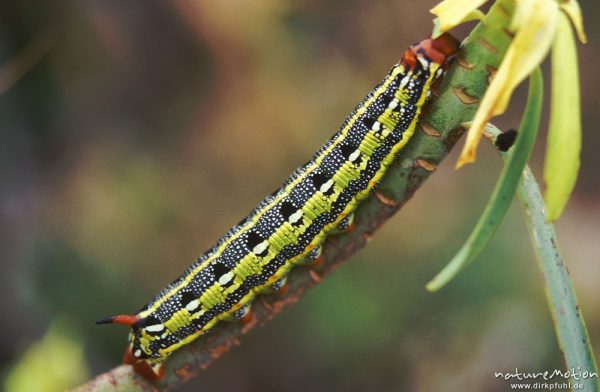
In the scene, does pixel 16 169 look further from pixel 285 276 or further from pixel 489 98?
pixel 489 98

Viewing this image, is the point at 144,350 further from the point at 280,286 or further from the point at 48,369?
the point at 48,369

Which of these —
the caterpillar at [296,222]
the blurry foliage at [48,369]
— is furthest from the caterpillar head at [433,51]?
the blurry foliage at [48,369]

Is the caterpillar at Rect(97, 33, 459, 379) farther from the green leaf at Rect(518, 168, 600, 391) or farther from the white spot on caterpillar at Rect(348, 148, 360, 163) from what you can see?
the green leaf at Rect(518, 168, 600, 391)

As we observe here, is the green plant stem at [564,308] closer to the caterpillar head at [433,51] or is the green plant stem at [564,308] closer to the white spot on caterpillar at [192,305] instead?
the caterpillar head at [433,51]

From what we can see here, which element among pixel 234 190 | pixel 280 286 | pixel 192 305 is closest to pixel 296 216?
pixel 280 286

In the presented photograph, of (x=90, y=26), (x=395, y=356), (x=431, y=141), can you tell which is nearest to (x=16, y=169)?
(x=90, y=26)

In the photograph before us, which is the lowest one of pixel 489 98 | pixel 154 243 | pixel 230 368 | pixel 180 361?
pixel 230 368

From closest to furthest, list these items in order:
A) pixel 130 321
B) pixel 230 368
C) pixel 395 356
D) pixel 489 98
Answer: pixel 489 98 < pixel 130 321 < pixel 395 356 < pixel 230 368
